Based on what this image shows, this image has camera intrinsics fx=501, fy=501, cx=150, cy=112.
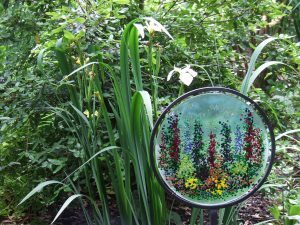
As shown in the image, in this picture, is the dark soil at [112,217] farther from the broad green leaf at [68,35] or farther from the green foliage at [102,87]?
the broad green leaf at [68,35]

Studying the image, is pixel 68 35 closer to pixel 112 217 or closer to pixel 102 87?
pixel 102 87

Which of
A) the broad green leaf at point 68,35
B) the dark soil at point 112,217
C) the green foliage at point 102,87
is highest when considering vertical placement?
the broad green leaf at point 68,35

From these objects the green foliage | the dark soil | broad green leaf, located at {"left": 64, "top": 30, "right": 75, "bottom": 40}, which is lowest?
the dark soil

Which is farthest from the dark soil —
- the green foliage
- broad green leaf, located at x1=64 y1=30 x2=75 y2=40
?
broad green leaf, located at x1=64 y1=30 x2=75 y2=40

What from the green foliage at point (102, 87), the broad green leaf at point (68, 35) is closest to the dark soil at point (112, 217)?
the green foliage at point (102, 87)

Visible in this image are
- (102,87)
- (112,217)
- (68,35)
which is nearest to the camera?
(68,35)

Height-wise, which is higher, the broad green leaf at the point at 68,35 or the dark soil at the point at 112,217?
the broad green leaf at the point at 68,35

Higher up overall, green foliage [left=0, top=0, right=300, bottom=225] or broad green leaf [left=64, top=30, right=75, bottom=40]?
broad green leaf [left=64, top=30, right=75, bottom=40]

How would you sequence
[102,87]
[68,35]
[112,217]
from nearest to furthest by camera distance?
[68,35] < [102,87] < [112,217]

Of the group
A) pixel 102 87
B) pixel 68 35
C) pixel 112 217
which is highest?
pixel 68 35

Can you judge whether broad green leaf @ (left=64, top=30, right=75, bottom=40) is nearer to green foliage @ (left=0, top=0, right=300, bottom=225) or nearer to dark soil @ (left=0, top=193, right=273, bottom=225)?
green foliage @ (left=0, top=0, right=300, bottom=225)

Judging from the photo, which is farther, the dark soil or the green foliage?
the dark soil

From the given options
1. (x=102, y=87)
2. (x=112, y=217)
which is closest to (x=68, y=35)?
(x=102, y=87)

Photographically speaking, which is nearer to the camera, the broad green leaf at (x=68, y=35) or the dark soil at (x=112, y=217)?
the broad green leaf at (x=68, y=35)
